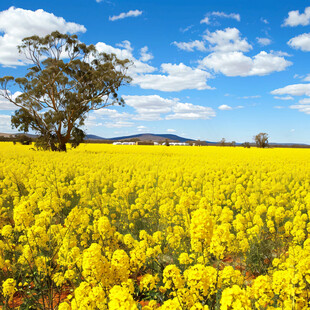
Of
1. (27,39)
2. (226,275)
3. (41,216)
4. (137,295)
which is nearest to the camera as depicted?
(226,275)

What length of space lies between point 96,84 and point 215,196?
28780 mm

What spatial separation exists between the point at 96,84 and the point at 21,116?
997 centimetres

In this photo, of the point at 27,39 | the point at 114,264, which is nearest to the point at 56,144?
the point at 27,39

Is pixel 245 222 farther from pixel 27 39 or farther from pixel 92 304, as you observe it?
pixel 27 39

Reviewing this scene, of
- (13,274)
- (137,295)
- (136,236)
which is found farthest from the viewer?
(136,236)

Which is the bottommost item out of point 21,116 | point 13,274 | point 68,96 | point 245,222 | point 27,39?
point 13,274

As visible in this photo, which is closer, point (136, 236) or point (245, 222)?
point (245, 222)

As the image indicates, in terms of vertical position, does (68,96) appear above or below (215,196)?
above

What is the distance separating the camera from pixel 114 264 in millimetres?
2445

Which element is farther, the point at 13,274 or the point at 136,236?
the point at 136,236

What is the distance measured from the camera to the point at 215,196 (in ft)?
21.9

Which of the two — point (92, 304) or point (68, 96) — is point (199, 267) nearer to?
point (92, 304)

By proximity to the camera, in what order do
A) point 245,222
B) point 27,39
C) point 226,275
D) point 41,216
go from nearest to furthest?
1. point 226,275
2. point 41,216
3. point 245,222
4. point 27,39

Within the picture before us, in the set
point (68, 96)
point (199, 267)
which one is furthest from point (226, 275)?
point (68, 96)
